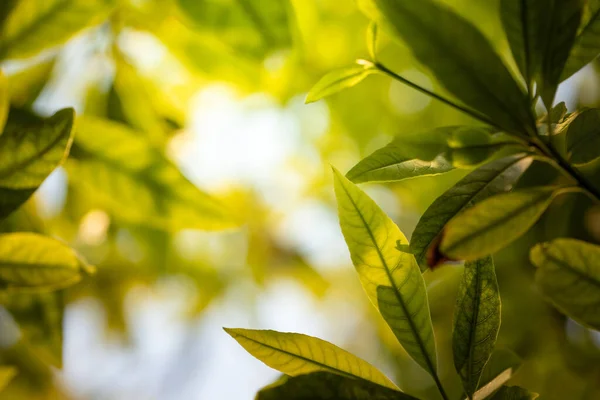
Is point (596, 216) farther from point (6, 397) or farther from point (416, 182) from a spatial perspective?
point (6, 397)

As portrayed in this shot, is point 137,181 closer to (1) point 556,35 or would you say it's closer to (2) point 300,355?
(2) point 300,355

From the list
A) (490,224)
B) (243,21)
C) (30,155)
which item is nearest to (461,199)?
(490,224)

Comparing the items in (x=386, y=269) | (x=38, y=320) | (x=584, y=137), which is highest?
(x=584, y=137)

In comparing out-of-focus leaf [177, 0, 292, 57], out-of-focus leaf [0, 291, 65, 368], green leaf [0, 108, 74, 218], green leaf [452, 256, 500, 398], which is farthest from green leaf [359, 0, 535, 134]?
out-of-focus leaf [0, 291, 65, 368]

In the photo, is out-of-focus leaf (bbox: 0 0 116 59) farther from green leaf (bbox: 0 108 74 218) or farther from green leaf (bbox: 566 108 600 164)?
green leaf (bbox: 566 108 600 164)

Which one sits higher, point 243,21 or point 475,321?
point 243,21

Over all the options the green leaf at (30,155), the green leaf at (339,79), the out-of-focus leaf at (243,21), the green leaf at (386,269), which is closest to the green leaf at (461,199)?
the green leaf at (386,269)

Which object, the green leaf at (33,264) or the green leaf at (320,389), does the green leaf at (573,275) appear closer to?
the green leaf at (320,389)
